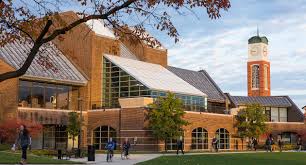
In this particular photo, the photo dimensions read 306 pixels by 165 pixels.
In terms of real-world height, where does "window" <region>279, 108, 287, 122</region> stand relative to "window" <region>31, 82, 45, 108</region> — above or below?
below

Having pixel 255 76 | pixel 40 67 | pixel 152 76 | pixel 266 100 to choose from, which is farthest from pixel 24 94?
pixel 255 76

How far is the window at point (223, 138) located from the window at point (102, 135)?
13.8 meters

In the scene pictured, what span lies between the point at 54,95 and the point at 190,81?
2177 centimetres

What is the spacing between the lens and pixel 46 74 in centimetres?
5162

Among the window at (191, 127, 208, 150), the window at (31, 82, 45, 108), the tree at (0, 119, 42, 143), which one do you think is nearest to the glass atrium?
the window at (191, 127, 208, 150)

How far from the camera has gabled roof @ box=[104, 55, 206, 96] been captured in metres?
54.9

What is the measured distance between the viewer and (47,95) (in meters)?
52.7

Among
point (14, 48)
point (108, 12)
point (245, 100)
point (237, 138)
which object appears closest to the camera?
point (108, 12)

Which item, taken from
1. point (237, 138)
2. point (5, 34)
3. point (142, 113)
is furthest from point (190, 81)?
point (5, 34)

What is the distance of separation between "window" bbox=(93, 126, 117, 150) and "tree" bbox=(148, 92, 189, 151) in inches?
221

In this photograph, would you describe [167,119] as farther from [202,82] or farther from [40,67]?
[202,82]

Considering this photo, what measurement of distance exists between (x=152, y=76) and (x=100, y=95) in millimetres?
6328

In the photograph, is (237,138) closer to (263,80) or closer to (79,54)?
(79,54)

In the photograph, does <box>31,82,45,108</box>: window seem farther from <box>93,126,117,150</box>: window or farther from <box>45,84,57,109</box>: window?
<box>93,126,117,150</box>: window
